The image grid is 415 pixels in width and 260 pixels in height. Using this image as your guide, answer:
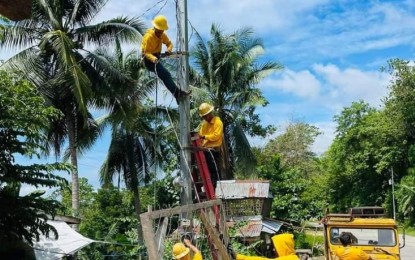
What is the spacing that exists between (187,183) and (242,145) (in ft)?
59.3

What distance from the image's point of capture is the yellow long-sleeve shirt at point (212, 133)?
295 inches

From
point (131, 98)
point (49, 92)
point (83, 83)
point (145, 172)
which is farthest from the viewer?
point (145, 172)

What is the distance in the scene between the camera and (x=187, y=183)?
7.09m

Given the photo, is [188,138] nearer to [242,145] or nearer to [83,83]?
[83,83]

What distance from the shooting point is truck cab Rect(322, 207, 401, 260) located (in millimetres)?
10500

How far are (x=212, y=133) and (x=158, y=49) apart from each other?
135cm

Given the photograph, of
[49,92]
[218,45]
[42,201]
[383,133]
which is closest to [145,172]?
[218,45]

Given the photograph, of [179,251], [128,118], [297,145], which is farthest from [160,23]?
[297,145]

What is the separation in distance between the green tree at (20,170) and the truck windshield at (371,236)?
6004 millimetres

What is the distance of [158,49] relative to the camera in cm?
755

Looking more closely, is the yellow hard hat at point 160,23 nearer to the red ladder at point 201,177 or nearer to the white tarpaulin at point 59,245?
the red ladder at point 201,177

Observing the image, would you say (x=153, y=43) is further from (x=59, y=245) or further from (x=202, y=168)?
(x=59, y=245)

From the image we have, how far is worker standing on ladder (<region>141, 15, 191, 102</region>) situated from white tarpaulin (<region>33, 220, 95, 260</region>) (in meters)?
7.28

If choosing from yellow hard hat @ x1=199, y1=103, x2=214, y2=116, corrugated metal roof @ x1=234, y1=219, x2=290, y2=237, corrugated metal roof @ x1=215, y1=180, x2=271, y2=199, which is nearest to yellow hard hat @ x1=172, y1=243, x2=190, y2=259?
yellow hard hat @ x1=199, y1=103, x2=214, y2=116
